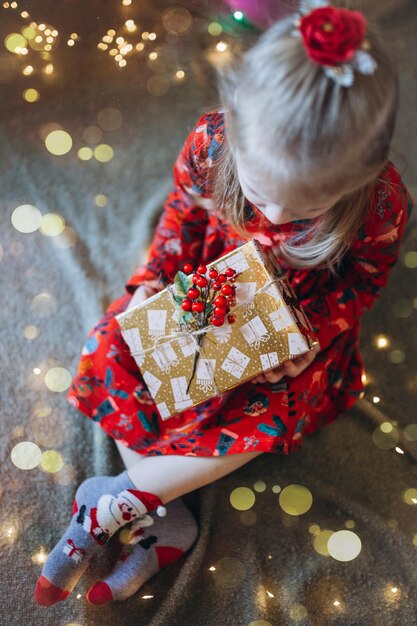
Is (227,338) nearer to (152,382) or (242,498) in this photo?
(152,382)

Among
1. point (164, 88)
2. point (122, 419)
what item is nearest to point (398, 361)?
point (122, 419)

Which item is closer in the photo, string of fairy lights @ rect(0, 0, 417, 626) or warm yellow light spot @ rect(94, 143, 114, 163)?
string of fairy lights @ rect(0, 0, 417, 626)

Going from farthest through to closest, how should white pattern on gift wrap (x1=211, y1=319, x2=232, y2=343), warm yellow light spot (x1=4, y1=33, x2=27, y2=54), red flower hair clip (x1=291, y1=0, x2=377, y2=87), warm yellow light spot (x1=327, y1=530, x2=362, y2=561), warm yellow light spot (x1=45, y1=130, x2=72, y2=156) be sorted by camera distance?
warm yellow light spot (x1=45, y1=130, x2=72, y2=156)
warm yellow light spot (x1=4, y1=33, x2=27, y2=54)
warm yellow light spot (x1=327, y1=530, x2=362, y2=561)
white pattern on gift wrap (x1=211, y1=319, x2=232, y2=343)
red flower hair clip (x1=291, y1=0, x2=377, y2=87)

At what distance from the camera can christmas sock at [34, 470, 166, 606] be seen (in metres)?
0.78

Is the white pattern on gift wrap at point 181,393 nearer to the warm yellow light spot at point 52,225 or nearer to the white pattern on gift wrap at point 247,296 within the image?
the white pattern on gift wrap at point 247,296

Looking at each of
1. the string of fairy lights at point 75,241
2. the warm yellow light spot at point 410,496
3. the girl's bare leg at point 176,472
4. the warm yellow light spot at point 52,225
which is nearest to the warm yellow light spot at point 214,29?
the string of fairy lights at point 75,241

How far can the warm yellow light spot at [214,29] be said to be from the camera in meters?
0.97

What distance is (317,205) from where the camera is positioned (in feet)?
1.99

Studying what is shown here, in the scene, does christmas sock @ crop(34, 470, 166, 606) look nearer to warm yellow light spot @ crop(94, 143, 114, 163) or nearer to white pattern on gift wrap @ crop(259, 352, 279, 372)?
white pattern on gift wrap @ crop(259, 352, 279, 372)

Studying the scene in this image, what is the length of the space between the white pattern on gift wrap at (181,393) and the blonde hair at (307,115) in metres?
0.28

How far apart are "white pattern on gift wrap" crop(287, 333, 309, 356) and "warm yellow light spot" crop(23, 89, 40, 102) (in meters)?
0.66

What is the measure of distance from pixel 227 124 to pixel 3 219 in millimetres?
534

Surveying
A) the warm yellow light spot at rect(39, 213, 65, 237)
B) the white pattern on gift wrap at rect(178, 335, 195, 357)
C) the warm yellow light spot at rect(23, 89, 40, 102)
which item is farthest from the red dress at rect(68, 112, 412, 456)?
the warm yellow light spot at rect(23, 89, 40, 102)

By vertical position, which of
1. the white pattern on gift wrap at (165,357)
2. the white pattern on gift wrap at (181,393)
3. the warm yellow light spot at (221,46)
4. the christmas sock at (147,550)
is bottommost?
the christmas sock at (147,550)
